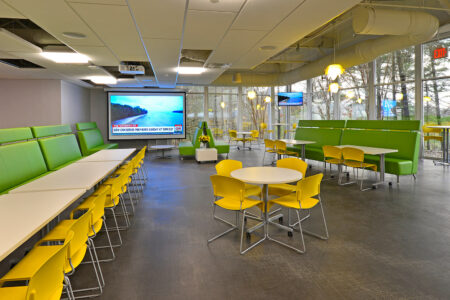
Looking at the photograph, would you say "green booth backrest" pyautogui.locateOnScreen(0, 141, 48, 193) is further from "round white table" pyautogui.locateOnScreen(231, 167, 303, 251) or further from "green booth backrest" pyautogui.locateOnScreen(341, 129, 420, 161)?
"green booth backrest" pyautogui.locateOnScreen(341, 129, 420, 161)

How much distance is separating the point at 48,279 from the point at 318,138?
26.9 feet

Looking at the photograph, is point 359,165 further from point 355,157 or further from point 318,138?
point 318,138

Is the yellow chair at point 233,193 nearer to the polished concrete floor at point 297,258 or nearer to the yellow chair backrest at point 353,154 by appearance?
the polished concrete floor at point 297,258

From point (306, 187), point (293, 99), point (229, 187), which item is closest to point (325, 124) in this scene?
point (293, 99)

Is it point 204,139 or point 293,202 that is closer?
point 293,202

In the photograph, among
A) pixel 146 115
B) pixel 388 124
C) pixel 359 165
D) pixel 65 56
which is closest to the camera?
pixel 65 56

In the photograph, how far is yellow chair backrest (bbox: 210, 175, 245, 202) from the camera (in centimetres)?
311

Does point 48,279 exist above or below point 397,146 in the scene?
below

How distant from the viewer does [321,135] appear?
8.60 m

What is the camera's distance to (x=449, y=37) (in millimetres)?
8031

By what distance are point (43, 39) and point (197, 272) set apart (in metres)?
5.45

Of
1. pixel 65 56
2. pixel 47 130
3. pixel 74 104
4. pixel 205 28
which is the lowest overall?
pixel 47 130

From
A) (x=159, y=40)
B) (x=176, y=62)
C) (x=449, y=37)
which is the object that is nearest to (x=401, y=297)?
(x=159, y=40)

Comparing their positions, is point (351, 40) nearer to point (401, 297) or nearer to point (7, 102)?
point (401, 297)
